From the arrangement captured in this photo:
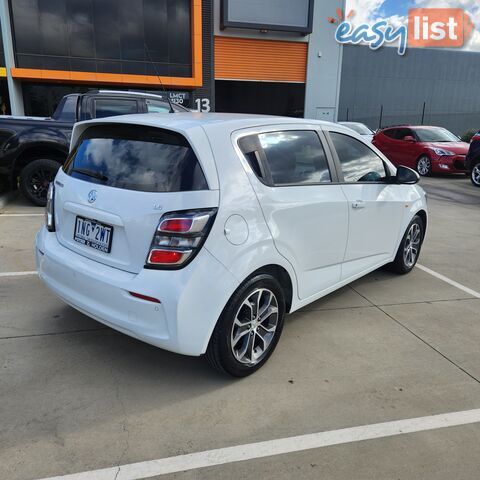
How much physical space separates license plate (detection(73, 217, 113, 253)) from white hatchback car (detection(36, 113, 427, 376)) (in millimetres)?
12

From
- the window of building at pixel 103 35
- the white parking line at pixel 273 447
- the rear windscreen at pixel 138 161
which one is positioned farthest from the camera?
the window of building at pixel 103 35

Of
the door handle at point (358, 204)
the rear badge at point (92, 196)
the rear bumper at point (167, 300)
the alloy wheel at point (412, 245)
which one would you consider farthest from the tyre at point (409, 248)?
the rear badge at point (92, 196)

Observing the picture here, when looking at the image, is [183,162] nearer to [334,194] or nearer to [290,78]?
[334,194]

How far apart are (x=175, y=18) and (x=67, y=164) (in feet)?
72.5

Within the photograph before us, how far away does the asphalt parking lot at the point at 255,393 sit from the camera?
237 centimetres

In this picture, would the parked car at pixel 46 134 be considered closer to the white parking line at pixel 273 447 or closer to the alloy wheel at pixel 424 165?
the white parking line at pixel 273 447

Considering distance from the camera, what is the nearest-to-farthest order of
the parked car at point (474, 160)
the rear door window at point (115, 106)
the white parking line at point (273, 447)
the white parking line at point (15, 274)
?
the white parking line at point (273, 447)
the white parking line at point (15, 274)
the rear door window at point (115, 106)
the parked car at point (474, 160)

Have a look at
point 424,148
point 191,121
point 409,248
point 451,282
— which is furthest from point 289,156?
point 424,148

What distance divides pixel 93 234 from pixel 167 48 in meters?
22.5

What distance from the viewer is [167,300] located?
256cm

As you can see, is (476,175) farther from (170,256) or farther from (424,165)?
(170,256)

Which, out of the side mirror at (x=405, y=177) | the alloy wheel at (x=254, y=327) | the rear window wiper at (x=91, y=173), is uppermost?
the rear window wiper at (x=91, y=173)

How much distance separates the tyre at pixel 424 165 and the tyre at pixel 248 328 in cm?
1244

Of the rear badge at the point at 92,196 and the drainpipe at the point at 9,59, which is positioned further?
the drainpipe at the point at 9,59
